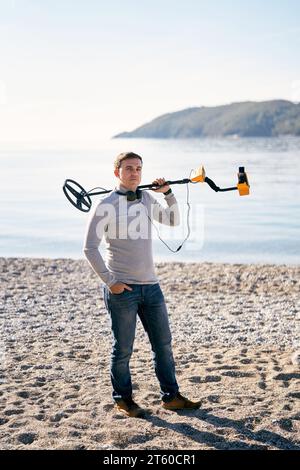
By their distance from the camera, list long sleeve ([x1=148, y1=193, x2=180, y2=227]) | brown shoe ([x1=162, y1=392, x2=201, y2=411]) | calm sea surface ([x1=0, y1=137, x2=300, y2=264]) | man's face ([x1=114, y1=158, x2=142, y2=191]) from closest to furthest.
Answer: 1. man's face ([x1=114, y1=158, x2=142, y2=191])
2. long sleeve ([x1=148, y1=193, x2=180, y2=227])
3. brown shoe ([x1=162, y1=392, x2=201, y2=411])
4. calm sea surface ([x1=0, y1=137, x2=300, y2=264])

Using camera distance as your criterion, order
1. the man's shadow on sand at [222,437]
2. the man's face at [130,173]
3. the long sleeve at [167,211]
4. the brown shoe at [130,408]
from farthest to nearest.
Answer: the brown shoe at [130,408] < the long sleeve at [167,211] < the man's face at [130,173] < the man's shadow on sand at [222,437]

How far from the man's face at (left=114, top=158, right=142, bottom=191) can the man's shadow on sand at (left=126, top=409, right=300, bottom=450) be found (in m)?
1.93

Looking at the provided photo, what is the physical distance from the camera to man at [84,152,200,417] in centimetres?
470

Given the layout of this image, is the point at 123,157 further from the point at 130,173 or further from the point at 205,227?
the point at 205,227

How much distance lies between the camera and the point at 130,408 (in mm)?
5152

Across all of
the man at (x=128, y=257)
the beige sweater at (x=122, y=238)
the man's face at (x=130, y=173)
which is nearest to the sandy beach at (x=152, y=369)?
the man at (x=128, y=257)

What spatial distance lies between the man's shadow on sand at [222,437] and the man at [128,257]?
1.72 ft

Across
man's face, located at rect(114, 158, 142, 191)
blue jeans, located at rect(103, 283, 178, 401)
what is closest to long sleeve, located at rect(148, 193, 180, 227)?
man's face, located at rect(114, 158, 142, 191)

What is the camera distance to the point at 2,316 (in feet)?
29.5

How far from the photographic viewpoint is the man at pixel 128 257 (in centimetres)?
470

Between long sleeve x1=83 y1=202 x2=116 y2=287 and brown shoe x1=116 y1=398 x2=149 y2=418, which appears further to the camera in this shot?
brown shoe x1=116 y1=398 x2=149 y2=418

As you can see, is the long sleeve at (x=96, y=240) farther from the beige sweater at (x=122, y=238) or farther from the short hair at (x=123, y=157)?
the short hair at (x=123, y=157)

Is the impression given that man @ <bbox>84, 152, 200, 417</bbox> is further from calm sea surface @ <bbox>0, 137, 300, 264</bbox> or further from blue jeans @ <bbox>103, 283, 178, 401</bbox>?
calm sea surface @ <bbox>0, 137, 300, 264</bbox>
